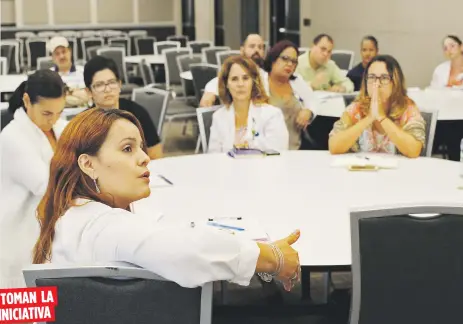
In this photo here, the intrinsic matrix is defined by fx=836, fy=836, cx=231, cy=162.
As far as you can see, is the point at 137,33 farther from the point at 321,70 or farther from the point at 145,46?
the point at 321,70

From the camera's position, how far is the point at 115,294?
183 cm

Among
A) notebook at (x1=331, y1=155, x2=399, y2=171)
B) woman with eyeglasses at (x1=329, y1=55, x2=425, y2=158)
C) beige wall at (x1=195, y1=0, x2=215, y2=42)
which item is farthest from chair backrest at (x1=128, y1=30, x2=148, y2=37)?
notebook at (x1=331, y1=155, x2=399, y2=171)

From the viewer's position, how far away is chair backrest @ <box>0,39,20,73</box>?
12.6 metres

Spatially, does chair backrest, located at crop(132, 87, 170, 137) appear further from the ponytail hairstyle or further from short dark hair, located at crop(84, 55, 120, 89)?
the ponytail hairstyle

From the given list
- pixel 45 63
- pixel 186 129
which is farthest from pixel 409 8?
pixel 45 63

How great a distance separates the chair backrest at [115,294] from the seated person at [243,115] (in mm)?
2669

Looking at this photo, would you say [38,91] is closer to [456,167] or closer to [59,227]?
[59,227]

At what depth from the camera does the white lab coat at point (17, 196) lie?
3367 mm

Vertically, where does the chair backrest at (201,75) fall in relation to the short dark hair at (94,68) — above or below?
below

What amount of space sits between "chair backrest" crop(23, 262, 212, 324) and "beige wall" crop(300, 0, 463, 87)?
802 centimetres

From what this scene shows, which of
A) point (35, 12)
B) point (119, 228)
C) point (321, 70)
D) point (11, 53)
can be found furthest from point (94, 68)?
point (35, 12)

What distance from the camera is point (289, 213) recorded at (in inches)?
120

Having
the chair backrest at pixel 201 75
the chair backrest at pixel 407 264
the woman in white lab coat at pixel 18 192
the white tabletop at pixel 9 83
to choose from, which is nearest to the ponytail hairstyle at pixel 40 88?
the woman in white lab coat at pixel 18 192

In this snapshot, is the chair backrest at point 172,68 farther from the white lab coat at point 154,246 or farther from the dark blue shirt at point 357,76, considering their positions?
the white lab coat at point 154,246
